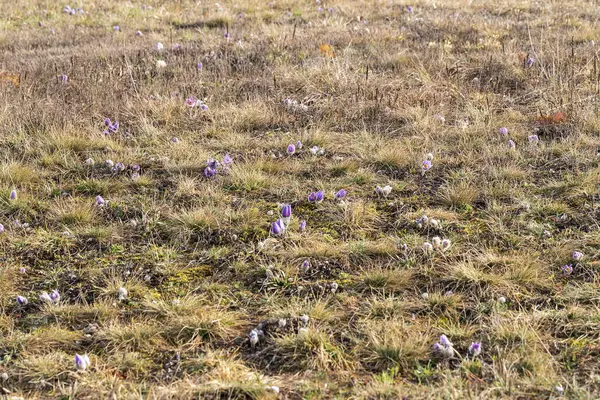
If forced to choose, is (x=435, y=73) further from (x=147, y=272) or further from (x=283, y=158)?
(x=147, y=272)

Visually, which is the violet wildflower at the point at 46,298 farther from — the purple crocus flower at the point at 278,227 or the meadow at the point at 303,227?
the purple crocus flower at the point at 278,227

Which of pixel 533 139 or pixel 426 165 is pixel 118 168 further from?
pixel 533 139

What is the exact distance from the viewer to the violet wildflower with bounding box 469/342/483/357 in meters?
2.98

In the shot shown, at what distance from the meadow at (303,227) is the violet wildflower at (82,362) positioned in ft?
0.09

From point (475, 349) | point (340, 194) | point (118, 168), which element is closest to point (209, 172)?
point (118, 168)

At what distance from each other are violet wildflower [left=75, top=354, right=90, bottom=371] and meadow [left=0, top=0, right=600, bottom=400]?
1.1 inches

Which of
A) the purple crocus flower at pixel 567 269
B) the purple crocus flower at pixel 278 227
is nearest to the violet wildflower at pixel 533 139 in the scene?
the purple crocus flower at pixel 567 269

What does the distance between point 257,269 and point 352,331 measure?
818mm

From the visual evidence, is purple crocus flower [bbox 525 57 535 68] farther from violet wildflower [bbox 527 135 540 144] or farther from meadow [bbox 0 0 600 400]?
violet wildflower [bbox 527 135 540 144]

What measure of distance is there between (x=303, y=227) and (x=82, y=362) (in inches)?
69.1

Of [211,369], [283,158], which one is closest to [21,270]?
[211,369]

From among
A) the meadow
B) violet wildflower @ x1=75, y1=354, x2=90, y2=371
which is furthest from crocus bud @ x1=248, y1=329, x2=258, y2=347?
violet wildflower @ x1=75, y1=354, x2=90, y2=371

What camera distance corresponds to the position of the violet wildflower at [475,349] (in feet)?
9.79

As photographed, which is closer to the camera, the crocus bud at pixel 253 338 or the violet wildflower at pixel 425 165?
the crocus bud at pixel 253 338
